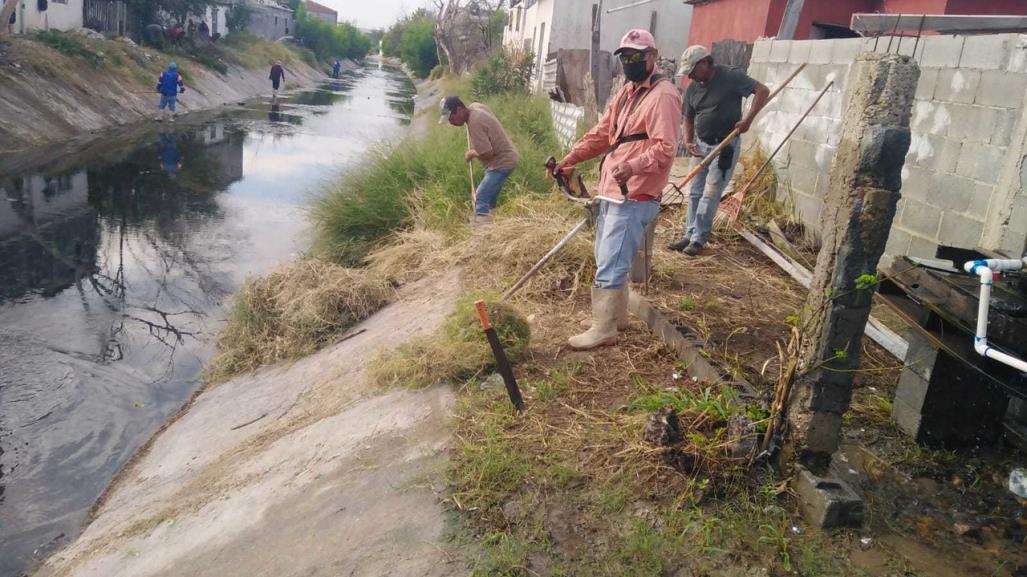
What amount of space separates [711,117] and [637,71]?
7.93 feet

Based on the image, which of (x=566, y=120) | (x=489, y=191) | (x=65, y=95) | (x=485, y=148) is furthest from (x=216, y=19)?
(x=485, y=148)

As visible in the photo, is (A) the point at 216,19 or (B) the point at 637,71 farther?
(A) the point at 216,19

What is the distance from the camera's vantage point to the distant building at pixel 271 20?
51.5m

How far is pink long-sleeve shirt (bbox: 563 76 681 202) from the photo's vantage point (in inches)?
167

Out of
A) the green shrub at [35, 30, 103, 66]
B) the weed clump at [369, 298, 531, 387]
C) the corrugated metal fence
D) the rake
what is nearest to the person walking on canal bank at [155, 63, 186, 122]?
the green shrub at [35, 30, 103, 66]

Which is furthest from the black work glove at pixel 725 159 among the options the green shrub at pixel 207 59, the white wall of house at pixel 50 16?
the green shrub at pixel 207 59

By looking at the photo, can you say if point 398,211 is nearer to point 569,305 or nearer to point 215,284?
point 215,284

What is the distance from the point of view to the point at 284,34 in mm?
57562

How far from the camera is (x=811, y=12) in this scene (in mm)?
12383

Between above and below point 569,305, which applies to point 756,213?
above

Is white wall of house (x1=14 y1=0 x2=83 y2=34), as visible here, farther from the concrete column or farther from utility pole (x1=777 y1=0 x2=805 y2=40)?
the concrete column

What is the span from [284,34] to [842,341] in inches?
2373

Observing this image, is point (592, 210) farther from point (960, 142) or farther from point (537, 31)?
point (537, 31)

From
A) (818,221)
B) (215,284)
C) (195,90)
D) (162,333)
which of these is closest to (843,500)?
(818,221)
